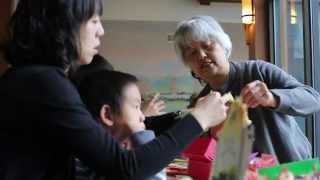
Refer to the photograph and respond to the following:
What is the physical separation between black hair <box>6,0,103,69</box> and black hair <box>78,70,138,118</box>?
0.57ft

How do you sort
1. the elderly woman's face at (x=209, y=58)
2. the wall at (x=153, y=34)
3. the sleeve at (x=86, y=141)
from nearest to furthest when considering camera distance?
the sleeve at (x=86, y=141)
the elderly woman's face at (x=209, y=58)
the wall at (x=153, y=34)

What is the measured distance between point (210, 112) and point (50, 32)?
35 centimetres

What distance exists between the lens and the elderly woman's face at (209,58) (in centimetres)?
183

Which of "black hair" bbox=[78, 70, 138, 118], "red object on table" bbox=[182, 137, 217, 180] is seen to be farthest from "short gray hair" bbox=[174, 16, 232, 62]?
"black hair" bbox=[78, 70, 138, 118]

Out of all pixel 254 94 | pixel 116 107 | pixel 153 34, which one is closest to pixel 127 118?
pixel 116 107

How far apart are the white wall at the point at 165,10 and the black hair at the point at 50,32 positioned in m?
6.42

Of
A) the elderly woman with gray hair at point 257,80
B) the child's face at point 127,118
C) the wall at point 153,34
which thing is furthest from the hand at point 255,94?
the wall at point 153,34

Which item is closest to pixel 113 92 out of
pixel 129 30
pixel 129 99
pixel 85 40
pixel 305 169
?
pixel 129 99

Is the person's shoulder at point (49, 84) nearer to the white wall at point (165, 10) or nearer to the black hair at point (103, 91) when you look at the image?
the black hair at point (103, 91)

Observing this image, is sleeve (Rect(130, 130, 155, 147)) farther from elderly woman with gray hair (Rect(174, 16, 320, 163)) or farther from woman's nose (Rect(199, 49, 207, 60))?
woman's nose (Rect(199, 49, 207, 60))

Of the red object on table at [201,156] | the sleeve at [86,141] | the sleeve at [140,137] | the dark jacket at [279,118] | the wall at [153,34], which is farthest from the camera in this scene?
the wall at [153,34]

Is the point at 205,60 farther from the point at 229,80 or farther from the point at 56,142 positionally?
the point at 56,142

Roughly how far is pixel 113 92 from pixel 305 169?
0.45 m

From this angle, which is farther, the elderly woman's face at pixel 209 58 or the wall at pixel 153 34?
the wall at pixel 153 34
